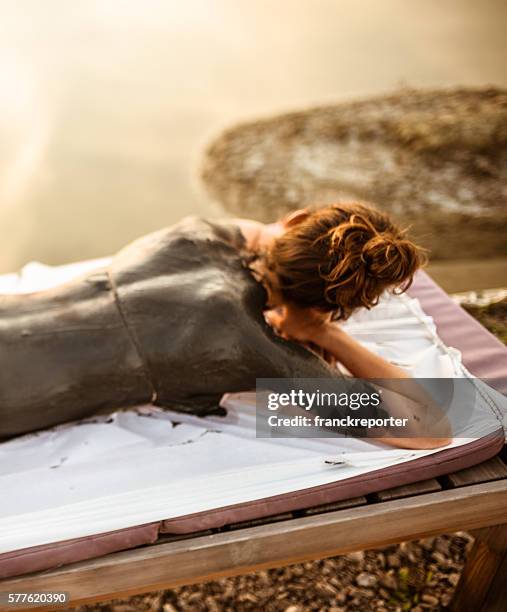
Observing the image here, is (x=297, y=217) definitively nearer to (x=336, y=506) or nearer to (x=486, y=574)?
(x=336, y=506)

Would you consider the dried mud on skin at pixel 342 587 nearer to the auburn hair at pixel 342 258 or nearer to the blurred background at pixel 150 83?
the auburn hair at pixel 342 258

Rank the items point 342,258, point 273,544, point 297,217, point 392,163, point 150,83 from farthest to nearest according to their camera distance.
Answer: point 392,163 → point 150,83 → point 297,217 → point 342,258 → point 273,544

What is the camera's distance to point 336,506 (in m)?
1.29

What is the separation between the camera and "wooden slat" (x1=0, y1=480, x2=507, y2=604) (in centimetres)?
118

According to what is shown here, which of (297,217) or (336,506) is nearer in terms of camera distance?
(336,506)

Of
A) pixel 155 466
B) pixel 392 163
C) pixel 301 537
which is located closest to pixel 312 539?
pixel 301 537

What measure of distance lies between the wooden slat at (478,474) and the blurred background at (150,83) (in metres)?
1.87

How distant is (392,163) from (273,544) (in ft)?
9.53

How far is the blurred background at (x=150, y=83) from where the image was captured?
3059 millimetres

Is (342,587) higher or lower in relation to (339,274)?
lower

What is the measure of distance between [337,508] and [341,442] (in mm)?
168

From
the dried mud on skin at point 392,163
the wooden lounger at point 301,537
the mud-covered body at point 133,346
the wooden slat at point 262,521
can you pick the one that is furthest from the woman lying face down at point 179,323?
the dried mud on skin at point 392,163

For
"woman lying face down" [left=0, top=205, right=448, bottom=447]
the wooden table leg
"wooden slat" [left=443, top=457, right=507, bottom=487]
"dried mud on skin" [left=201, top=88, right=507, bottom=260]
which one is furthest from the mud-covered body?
"dried mud on skin" [left=201, top=88, right=507, bottom=260]

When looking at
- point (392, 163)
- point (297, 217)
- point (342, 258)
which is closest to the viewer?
point (342, 258)
